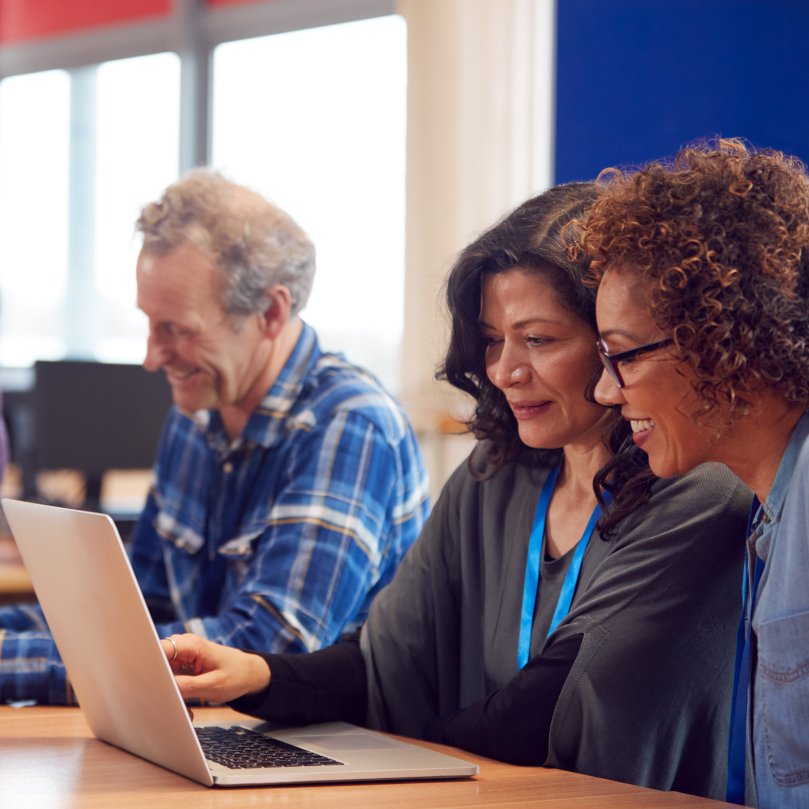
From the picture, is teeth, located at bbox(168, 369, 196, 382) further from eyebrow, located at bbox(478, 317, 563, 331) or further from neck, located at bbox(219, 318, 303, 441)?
eyebrow, located at bbox(478, 317, 563, 331)

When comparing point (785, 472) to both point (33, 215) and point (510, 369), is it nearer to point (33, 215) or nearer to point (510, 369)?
point (510, 369)

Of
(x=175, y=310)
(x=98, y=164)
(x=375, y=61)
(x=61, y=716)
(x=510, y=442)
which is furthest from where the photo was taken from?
(x=98, y=164)

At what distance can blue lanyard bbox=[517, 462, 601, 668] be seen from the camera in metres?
1.62

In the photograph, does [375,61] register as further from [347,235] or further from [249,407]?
[249,407]

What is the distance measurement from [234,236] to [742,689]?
1.22 m

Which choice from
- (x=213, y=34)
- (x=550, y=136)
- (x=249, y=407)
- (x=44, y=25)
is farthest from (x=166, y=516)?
(x=44, y=25)

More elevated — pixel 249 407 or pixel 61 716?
pixel 249 407

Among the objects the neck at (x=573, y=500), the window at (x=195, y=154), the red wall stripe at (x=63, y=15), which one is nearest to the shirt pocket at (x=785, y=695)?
the neck at (x=573, y=500)

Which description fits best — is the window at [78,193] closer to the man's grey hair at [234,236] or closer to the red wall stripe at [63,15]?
the red wall stripe at [63,15]

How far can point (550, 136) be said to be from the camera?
424 cm

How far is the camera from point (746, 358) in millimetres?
1262

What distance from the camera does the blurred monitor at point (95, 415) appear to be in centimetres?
400

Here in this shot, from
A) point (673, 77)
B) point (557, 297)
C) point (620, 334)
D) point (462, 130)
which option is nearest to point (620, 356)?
point (620, 334)

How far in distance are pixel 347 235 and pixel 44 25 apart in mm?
2274
